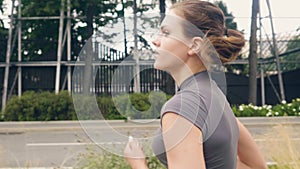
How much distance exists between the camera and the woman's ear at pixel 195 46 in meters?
1.53

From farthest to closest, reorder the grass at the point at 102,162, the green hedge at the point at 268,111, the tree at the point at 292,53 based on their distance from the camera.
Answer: the tree at the point at 292,53, the green hedge at the point at 268,111, the grass at the point at 102,162

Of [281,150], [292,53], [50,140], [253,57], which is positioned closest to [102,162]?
[281,150]

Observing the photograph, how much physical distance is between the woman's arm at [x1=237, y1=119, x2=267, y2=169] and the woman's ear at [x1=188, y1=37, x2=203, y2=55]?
17.2 inches

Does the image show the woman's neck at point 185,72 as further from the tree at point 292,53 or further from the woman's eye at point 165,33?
the tree at point 292,53

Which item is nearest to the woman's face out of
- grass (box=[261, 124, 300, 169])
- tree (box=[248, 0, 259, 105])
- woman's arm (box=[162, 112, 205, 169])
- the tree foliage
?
woman's arm (box=[162, 112, 205, 169])

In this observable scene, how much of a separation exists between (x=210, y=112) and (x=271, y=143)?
3.31 m

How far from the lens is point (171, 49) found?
1.53 meters

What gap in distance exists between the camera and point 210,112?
1492 mm

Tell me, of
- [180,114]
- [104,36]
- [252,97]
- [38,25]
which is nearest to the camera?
[180,114]

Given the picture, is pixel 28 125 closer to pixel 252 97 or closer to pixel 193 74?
pixel 252 97

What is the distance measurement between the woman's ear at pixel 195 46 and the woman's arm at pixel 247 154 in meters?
0.44

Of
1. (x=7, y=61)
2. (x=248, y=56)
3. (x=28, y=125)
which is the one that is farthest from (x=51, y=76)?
(x=248, y=56)

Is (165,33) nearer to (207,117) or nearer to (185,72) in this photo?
(185,72)

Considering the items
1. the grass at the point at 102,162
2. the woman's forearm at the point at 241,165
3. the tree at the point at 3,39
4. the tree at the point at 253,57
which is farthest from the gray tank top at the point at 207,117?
the tree at the point at 3,39
